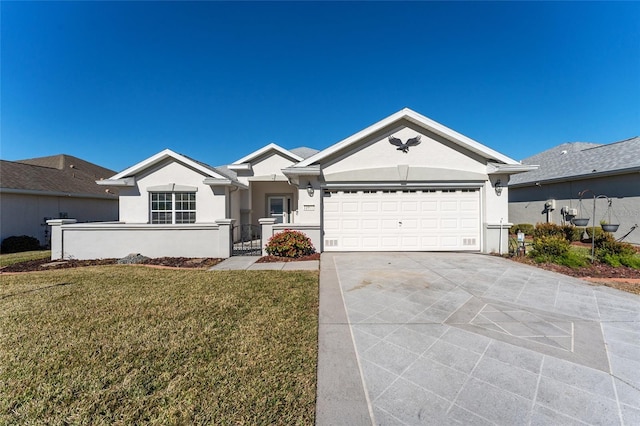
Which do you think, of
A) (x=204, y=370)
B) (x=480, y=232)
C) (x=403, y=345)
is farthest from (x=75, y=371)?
(x=480, y=232)

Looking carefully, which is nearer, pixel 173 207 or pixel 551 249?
pixel 551 249

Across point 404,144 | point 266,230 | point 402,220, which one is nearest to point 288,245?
point 266,230

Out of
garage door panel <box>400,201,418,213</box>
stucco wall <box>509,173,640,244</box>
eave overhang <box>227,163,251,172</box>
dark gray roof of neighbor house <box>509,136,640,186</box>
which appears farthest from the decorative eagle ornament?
stucco wall <box>509,173,640,244</box>

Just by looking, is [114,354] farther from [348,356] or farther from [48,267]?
[48,267]

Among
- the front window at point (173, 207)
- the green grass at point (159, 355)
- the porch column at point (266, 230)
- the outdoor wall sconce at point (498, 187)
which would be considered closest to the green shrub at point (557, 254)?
the outdoor wall sconce at point (498, 187)

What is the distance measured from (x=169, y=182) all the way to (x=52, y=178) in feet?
31.4

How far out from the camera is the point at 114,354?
304cm

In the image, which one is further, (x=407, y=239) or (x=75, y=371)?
(x=407, y=239)

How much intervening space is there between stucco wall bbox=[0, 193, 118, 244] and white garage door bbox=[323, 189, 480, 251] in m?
15.1

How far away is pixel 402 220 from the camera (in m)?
9.60

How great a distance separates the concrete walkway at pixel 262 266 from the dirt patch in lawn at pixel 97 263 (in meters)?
0.53

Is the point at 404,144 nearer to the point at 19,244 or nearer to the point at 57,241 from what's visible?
the point at 57,241

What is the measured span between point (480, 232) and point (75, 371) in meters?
11.0

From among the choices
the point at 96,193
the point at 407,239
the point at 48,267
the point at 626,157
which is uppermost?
the point at 626,157
